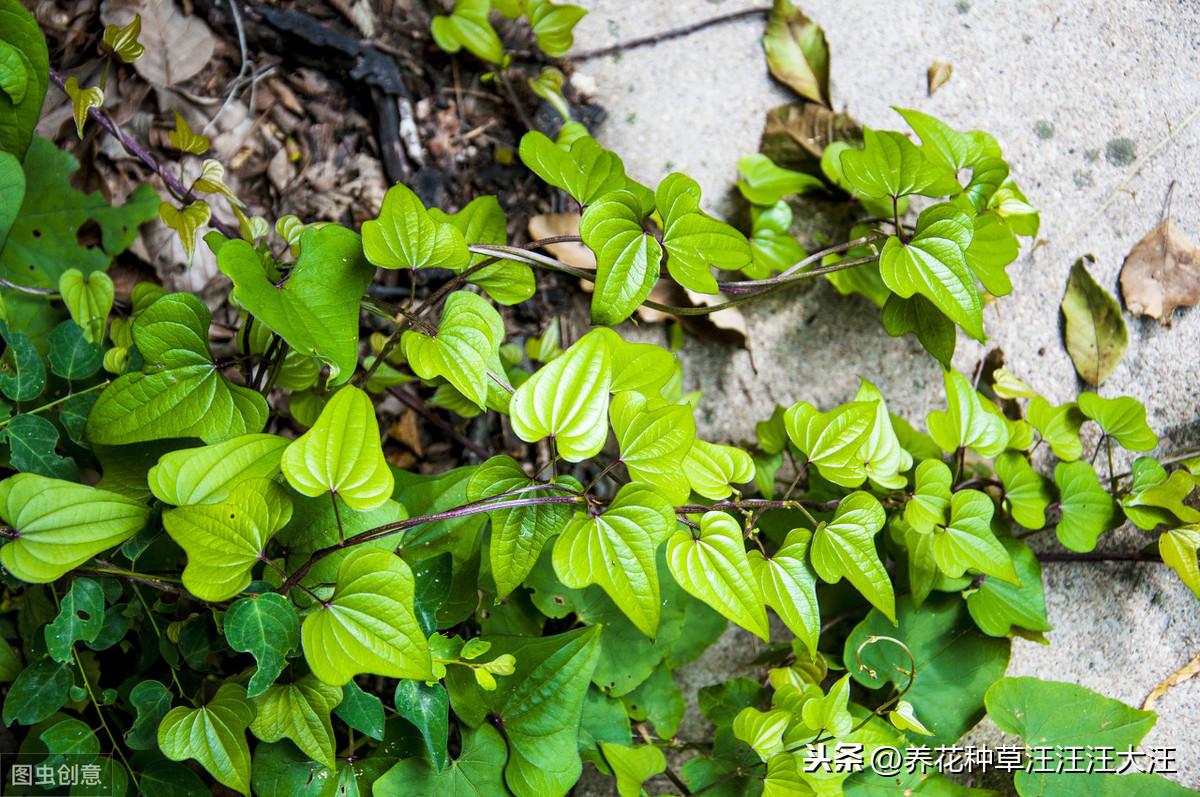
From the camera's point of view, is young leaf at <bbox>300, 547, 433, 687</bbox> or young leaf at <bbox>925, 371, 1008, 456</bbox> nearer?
young leaf at <bbox>300, 547, 433, 687</bbox>

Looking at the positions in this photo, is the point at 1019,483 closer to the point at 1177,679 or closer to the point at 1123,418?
the point at 1123,418

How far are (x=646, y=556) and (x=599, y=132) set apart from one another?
1.29 meters

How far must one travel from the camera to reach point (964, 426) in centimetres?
153

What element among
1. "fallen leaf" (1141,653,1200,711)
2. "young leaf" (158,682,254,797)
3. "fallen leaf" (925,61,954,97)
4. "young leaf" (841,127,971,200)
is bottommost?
"young leaf" (158,682,254,797)

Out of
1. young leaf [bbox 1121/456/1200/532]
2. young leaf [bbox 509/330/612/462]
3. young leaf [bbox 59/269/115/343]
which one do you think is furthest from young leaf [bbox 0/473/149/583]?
young leaf [bbox 1121/456/1200/532]

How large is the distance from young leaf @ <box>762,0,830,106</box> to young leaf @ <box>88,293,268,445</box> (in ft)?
4.62

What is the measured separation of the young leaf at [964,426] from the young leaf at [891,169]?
1.18 feet

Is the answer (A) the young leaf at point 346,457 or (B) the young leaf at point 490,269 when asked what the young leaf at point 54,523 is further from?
(B) the young leaf at point 490,269

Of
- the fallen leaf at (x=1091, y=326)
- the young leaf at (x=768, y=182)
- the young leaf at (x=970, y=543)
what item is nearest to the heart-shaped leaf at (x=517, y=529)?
the young leaf at (x=970, y=543)

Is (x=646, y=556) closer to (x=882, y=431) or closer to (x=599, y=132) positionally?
(x=882, y=431)

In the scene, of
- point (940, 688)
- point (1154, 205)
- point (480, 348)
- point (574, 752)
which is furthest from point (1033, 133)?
point (574, 752)

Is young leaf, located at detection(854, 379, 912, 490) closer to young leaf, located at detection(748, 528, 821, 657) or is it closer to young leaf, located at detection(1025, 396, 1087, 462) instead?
young leaf, located at detection(748, 528, 821, 657)

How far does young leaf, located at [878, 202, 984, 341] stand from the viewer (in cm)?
130

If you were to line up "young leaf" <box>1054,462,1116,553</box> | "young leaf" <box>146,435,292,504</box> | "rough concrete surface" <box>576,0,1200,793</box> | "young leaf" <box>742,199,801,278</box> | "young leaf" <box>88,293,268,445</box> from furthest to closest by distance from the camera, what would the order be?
"young leaf" <box>742,199,801,278</box>
"rough concrete surface" <box>576,0,1200,793</box>
"young leaf" <box>1054,462,1116,553</box>
"young leaf" <box>88,293,268,445</box>
"young leaf" <box>146,435,292,504</box>
